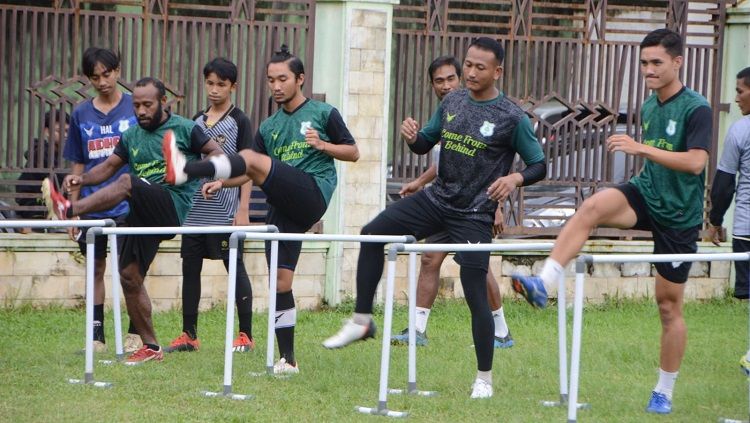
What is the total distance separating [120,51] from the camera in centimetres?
1142

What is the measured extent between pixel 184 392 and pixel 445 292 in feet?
15.9

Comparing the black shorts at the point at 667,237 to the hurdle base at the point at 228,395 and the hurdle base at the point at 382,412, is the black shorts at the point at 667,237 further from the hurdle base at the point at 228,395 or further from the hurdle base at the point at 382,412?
the hurdle base at the point at 228,395

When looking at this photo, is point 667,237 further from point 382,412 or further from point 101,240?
point 101,240

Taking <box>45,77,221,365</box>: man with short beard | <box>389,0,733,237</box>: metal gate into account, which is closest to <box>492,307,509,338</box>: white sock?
<box>389,0,733,237</box>: metal gate

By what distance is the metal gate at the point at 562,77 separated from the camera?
1237cm

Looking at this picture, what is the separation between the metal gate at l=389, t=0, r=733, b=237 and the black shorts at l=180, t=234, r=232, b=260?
323cm

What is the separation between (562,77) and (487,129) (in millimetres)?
5062

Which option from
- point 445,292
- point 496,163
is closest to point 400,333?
point 445,292

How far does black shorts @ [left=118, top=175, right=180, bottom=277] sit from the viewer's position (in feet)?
28.5

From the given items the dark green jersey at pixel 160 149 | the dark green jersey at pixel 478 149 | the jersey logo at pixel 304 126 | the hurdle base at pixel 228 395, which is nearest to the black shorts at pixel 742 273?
the dark green jersey at pixel 478 149

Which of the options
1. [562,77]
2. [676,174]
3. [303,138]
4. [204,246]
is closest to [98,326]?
[204,246]

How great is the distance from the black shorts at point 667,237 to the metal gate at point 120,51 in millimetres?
4945

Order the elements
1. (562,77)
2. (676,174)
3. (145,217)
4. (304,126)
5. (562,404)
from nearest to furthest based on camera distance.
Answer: (676,174) → (562,404) → (304,126) → (145,217) → (562,77)

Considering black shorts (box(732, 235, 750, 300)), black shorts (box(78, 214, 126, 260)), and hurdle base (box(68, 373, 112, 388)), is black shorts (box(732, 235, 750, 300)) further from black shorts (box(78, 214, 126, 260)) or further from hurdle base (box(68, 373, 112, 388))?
black shorts (box(78, 214, 126, 260))
